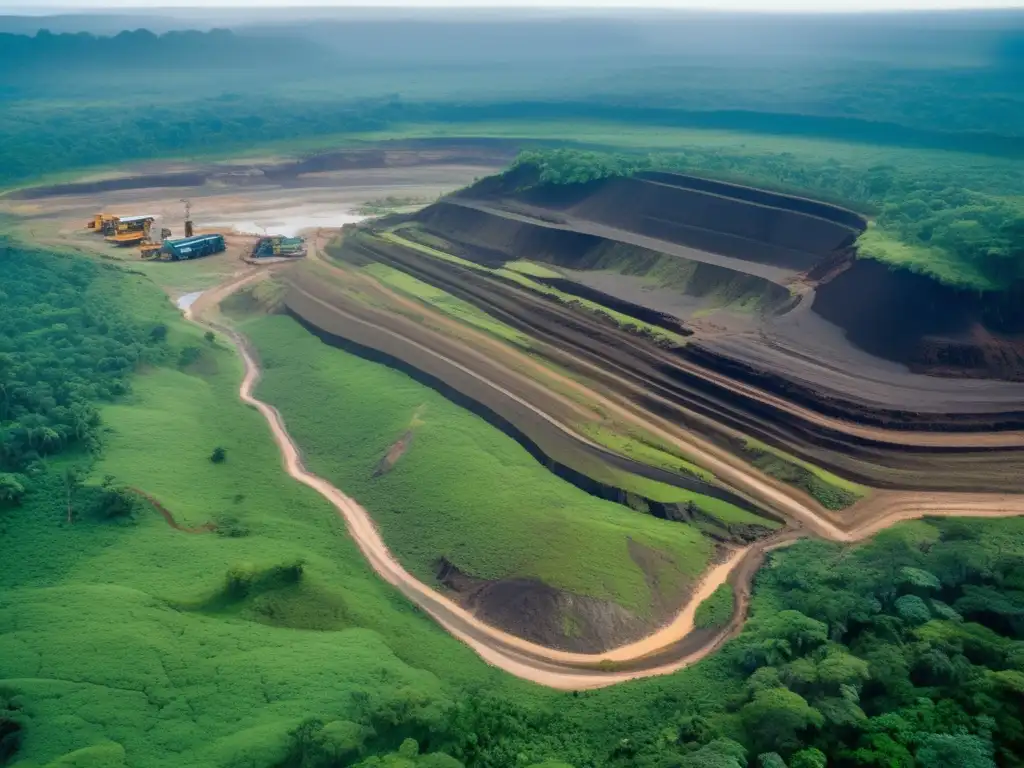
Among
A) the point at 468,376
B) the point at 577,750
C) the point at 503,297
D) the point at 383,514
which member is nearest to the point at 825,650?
the point at 577,750

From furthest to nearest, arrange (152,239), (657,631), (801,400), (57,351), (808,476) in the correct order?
(152,239)
(57,351)
(801,400)
(808,476)
(657,631)

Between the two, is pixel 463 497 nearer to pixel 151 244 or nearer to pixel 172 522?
pixel 172 522

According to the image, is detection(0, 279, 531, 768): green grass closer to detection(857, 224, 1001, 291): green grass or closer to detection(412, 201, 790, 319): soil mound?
detection(412, 201, 790, 319): soil mound

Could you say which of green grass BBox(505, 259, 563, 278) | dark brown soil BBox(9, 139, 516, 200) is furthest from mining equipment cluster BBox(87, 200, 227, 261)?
green grass BBox(505, 259, 563, 278)

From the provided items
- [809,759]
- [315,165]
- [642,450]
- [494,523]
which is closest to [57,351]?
[494,523]

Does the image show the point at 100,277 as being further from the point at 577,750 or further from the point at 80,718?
the point at 577,750

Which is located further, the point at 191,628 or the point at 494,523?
the point at 494,523

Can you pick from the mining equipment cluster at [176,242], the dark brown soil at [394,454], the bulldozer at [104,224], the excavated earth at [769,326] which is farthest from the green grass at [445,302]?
the bulldozer at [104,224]

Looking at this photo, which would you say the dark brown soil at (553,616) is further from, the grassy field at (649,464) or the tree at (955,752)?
the tree at (955,752)
